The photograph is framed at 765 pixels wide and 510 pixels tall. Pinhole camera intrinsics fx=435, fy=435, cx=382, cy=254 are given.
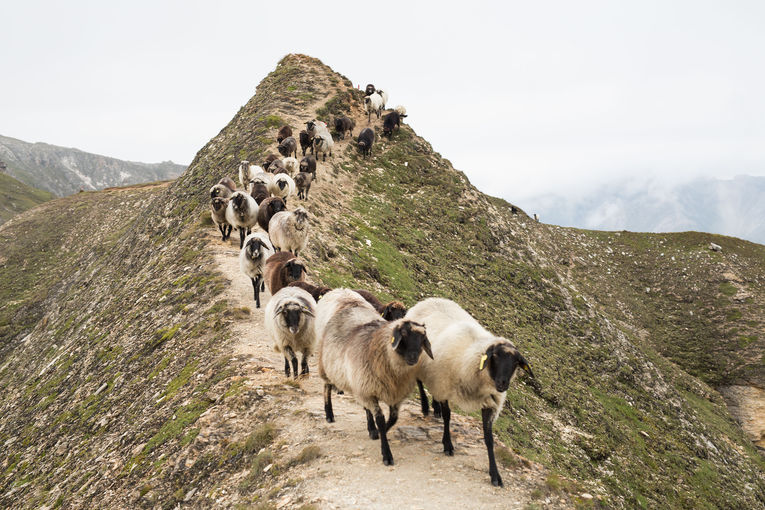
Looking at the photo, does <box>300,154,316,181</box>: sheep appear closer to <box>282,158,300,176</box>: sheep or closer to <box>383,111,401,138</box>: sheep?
<box>282,158,300,176</box>: sheep

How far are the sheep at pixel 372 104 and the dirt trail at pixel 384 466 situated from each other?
2891cm

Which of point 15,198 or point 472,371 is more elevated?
point 472,371

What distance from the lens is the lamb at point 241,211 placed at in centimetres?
1616

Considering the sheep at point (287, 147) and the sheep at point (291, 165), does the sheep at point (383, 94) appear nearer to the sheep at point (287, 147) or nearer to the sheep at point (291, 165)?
the sheep at point (287, 147)

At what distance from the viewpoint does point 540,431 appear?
13844mm

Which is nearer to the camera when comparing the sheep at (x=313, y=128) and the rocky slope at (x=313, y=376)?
the rocky slope at (x=313, y=376)

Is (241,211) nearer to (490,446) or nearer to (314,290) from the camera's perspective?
(314,290)

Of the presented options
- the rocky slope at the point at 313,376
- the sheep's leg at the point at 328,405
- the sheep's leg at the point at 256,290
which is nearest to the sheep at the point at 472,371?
the rocky slope at the point at 313,376

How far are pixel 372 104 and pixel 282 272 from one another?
26.4m

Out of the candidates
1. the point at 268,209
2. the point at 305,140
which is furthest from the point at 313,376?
the point at 305,140

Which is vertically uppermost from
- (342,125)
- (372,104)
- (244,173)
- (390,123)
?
(372,104)

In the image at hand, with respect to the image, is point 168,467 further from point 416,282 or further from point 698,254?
point 698,254

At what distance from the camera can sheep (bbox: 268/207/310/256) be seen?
15.0m

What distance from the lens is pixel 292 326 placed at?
912 cm
